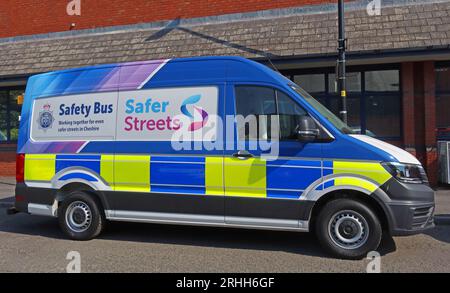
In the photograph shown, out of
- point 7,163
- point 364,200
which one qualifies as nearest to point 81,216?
point 364,200

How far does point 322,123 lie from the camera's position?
5.10m

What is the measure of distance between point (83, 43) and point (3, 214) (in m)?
6.30

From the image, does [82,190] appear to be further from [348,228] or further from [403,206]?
[403,206]

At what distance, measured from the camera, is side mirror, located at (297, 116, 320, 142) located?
4.97 meters

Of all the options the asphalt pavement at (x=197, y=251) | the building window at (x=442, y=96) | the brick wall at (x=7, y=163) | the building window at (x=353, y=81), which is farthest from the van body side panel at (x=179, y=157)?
the brick wall at (x=7, y=163)

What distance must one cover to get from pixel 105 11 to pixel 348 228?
11198mm

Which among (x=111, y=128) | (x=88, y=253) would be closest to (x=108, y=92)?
(x=111, y=128)

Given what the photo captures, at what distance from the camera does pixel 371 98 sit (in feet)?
34.9

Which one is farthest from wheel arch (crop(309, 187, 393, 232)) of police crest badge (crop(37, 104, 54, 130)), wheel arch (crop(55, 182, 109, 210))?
police crest badge (crop(37, 104, 54, 130))

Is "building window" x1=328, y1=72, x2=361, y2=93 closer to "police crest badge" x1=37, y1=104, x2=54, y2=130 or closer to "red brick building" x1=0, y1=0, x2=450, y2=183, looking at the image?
"red brick building" x1=0, y1=0, x2=450, y2=183

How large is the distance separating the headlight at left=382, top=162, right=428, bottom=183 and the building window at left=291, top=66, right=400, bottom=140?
18.3 ft

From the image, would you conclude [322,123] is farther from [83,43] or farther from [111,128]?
[83,43]

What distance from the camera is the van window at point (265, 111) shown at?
17.1 ft
